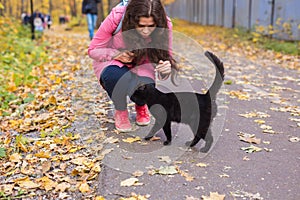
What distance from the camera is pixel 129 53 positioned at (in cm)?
360

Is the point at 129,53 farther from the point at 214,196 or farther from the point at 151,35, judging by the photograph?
the point at 214,196

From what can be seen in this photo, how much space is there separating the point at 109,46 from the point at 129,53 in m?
0.27

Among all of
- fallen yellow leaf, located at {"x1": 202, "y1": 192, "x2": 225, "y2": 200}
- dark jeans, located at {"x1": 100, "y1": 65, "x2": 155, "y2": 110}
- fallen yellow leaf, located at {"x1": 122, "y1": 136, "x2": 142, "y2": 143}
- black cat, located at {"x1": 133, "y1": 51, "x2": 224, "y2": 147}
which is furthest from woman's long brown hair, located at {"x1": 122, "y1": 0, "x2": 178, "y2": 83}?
fallen yellow leaf, located at {"x1": 202, "y1": 192, "x2": 225, "y2": 200}

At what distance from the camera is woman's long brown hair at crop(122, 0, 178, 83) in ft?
10.7

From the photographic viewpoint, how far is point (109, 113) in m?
4.43

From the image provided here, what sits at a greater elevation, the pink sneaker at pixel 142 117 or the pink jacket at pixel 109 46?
the pink jacket at pixel 109 46

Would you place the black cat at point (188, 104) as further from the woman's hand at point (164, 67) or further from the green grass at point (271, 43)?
the green grass at point (271, 43)

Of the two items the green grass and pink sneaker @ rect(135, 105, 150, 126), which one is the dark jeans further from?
the green grass

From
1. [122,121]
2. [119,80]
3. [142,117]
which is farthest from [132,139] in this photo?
[119,80]

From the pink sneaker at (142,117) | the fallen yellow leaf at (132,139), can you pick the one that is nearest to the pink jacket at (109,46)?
the pink sneaker at (142,117)

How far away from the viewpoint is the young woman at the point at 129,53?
3.35m

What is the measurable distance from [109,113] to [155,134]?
963mm

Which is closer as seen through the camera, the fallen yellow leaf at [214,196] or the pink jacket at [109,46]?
the fallen yellow leaf at [214,196]

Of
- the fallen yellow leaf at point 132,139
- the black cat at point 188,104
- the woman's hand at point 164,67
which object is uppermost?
the woman's hand at point 164,67
